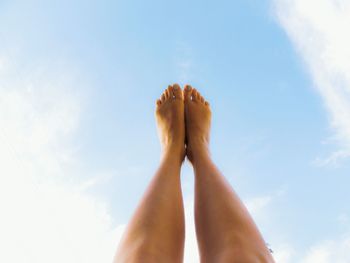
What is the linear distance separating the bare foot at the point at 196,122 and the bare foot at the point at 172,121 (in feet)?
0.08

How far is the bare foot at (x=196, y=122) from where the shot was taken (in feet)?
5.06

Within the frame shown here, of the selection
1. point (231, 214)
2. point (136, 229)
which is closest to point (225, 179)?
point (231, 214)

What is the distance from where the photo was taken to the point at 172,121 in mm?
1812

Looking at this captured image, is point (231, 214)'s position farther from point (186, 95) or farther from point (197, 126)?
point (186, 95)

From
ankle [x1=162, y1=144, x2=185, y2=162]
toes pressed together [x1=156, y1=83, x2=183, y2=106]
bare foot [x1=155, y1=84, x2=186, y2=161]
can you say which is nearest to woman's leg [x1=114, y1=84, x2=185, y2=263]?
ankle [x1=162, y1=144, x2=185, y2=162]

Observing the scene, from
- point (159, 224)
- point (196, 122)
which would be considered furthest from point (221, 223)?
point (196, 122)

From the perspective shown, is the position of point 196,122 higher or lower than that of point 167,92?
lower

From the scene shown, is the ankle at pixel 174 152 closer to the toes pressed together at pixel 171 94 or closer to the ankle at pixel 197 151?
the ankle at pixel 197 151

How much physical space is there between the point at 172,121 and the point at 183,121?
5 centimetres

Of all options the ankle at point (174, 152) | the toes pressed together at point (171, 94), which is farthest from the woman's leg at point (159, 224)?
the toes pressed together at point (171, 94)

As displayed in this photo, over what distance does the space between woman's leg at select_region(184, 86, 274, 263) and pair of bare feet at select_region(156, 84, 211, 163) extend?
14 cm

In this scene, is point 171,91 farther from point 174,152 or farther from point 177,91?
point 174,152

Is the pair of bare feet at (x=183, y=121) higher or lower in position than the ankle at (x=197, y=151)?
higher

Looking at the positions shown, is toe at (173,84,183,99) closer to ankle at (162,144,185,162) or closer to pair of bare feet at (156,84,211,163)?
pair of bare feet at (156,84,211,163)
